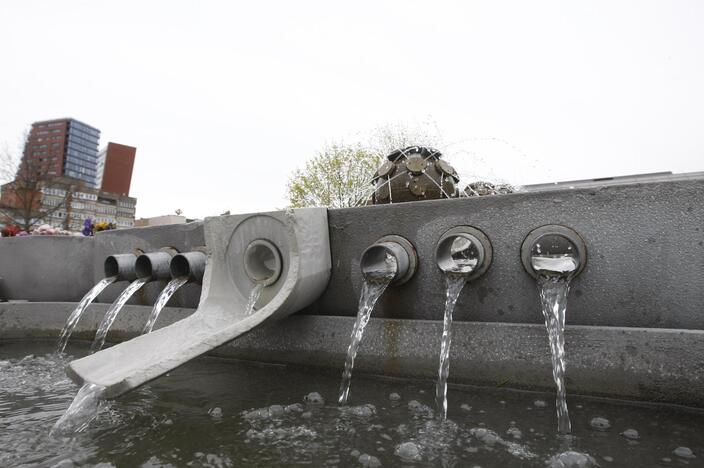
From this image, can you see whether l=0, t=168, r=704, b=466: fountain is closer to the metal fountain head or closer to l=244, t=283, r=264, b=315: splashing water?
l=244, t=283, r=264, b=315: splashing water

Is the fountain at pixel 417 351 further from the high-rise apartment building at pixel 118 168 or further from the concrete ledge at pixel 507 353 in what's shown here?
the high-rise apartment building at pixel 118 168

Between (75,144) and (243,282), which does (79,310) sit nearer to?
(243,282)

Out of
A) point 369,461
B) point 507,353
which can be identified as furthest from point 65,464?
point 507,353

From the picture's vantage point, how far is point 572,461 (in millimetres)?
2006

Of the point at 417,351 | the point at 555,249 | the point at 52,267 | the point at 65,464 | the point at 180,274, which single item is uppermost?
the point at 555,249

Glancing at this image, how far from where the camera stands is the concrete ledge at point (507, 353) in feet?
8.87

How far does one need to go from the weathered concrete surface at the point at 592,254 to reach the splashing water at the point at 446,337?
0.61 feet

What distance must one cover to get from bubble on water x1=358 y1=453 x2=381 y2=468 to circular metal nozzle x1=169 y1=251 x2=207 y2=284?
317 centimetres

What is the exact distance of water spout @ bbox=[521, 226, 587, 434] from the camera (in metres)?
2.89

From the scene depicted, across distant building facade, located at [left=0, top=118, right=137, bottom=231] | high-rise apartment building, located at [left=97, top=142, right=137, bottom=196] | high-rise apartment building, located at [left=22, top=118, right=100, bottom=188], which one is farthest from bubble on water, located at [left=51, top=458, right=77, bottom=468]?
high-rise apartment building, located at [left=22, top=118, right=100, bottom=188]

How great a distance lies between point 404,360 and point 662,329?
1.75 m

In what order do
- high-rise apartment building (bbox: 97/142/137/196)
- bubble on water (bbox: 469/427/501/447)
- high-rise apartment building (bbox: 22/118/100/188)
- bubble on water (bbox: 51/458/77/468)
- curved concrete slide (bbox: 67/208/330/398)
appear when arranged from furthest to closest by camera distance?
high-rise apartment building (bbox: 22/118/100/188) → high-rise apartment building (bbox: 97/142/137/196) → curved concrete slide (bbox: 67/208/330/398) → bubble on water (bbox: 469/427/501/447) → bubble on water (bbox: 51/458/77/468)

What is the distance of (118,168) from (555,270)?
150ft

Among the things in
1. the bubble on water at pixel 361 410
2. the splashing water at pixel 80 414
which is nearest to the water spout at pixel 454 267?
the bubble on water at pixel 361 410
